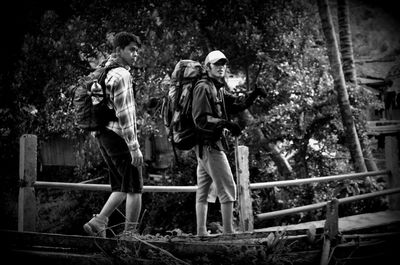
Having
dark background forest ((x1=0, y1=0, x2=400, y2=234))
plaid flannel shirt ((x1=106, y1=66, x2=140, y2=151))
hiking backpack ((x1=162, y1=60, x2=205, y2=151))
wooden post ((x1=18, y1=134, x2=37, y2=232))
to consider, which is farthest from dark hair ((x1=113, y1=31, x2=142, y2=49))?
dark background forest ((x1=0, y1=0, x2=400, y2=234))

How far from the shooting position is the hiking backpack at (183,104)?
4.18 meters

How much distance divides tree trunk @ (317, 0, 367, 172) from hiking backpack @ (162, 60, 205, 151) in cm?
454

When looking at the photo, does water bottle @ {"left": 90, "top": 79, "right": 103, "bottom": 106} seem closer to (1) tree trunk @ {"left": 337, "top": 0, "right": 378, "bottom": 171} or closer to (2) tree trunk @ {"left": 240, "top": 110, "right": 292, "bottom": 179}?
(2) tree trunk @ {"left": 240, "top": 110, "right": 292, "bottom": 179}

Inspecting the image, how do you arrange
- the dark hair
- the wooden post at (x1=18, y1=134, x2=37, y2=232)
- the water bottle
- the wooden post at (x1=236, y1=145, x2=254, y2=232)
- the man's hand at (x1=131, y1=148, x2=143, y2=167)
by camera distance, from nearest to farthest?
the man's hand at (x1=131, y1=148, x2=143, y2=167), the water bottle, the dark hair, the wooden post at (x1=18, y1=134, x2=37, y2=232), the wooden post at (x1=236, y1=145, x2=254, y2=232)

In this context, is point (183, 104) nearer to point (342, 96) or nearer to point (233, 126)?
point (233, 126)

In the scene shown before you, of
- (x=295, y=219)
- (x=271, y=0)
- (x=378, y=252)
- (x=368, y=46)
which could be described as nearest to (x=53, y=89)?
(x=271, y=0)

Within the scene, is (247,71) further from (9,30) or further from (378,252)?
(378,252)

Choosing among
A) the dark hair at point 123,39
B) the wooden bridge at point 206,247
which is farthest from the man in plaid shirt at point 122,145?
the wooden bridge at point 206,247

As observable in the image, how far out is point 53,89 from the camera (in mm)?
8117

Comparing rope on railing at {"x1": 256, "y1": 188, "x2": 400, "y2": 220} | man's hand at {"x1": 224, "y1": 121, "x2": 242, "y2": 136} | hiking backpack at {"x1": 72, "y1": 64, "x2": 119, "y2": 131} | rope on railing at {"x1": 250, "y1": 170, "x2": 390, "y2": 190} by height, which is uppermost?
hiking backpack at {"x1": 72, "y1": 64, "x2": 119, "y2": 131}

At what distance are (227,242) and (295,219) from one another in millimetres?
5394

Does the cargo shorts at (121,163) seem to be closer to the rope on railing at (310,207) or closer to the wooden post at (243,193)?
the wooden post at (243,193)

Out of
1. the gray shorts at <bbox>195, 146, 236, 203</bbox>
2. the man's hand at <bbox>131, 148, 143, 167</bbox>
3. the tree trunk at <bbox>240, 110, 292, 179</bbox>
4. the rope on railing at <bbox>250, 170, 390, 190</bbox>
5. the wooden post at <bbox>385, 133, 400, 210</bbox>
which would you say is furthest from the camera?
the tree trunk at <bbox>240, 110, 292, 179</bbox>

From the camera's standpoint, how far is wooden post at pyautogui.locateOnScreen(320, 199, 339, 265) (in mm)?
3066
